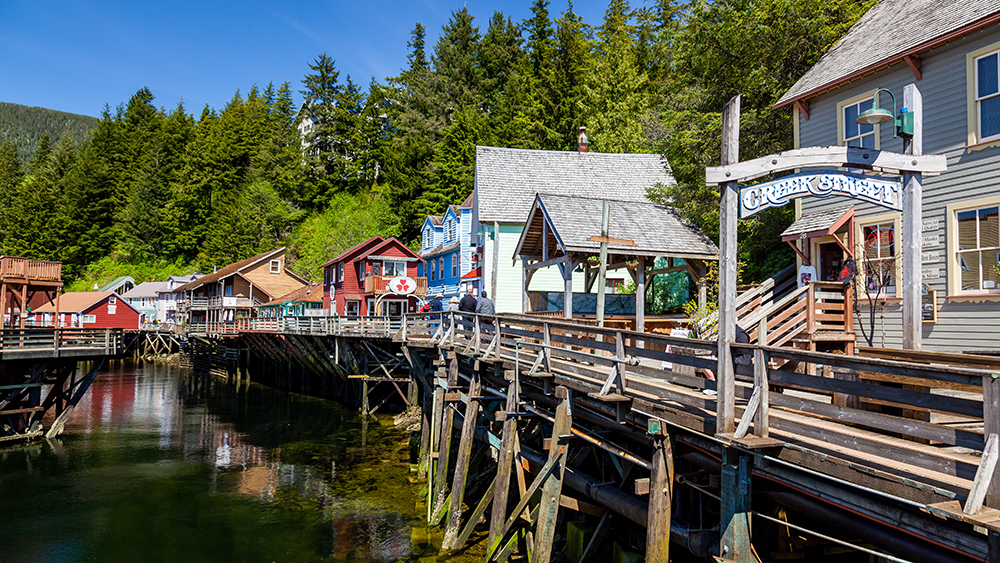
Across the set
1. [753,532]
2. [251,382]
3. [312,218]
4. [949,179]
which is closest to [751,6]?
[949,179]

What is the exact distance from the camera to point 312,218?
68938 mm

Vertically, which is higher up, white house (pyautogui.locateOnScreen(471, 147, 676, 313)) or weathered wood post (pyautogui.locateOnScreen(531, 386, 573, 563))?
white house (pyautogui.locateOnScreen(471, 147, 676, 313))

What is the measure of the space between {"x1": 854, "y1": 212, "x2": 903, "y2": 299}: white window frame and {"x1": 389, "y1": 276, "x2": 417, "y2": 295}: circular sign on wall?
2647 centimetres

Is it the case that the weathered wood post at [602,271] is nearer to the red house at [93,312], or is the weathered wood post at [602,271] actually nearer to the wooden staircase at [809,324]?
the wooden staircase at [809,324]

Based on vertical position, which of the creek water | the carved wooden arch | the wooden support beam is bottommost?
the creek water

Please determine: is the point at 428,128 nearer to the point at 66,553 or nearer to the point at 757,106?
the point at 757,106

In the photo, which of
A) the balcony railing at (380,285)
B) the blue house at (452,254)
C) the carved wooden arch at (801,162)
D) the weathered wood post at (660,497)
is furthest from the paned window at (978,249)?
the balcony railing at (380,285)

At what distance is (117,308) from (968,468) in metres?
74.1

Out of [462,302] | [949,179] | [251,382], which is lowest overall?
[251,382]

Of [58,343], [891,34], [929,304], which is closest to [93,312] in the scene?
[58,343]

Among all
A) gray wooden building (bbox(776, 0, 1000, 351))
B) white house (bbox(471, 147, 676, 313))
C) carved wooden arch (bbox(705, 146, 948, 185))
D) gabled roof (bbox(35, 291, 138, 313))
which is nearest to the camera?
carved wooden arch (bbox(705, 146, 948, 185))

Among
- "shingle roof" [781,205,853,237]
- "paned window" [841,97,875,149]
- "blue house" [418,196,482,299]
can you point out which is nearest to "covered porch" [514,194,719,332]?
"shingle roof" [781,205,853,237]

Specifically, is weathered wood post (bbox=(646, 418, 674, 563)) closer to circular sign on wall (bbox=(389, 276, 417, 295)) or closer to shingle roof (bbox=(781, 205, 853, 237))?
shingle roof (bbox=(781, 205, 853, 237))

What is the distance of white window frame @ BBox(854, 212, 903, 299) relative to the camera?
1305 centimetres
